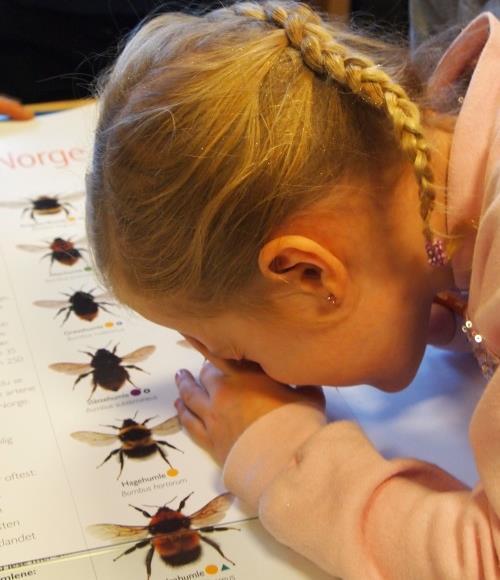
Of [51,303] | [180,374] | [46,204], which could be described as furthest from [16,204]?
[180,374]

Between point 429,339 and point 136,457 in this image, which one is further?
point 429,339

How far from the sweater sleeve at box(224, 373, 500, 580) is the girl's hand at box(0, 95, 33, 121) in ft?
1.87

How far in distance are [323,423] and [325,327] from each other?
0.07 metres

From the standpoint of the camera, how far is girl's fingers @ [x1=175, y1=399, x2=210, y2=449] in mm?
621

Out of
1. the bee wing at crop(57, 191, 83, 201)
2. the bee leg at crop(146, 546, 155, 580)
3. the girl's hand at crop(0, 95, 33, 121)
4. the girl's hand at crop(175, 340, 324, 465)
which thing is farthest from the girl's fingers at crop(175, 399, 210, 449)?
the girl's hand at crop(0, 95, 33, 121)

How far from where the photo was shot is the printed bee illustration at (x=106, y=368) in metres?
0.67

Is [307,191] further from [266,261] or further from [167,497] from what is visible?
[167,497]

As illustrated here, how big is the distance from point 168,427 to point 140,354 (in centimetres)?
9

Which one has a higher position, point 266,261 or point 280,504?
point 266,261

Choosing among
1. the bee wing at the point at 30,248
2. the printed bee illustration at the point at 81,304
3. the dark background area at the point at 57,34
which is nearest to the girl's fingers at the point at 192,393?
the printed bee illustration at the point at 81,304

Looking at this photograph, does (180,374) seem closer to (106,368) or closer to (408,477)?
(106,368)

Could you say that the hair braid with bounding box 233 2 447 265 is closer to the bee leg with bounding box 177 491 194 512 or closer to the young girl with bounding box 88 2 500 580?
the young girl with bounding box 88 2 500 580

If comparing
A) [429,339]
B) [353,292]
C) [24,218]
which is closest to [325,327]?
[353,292]

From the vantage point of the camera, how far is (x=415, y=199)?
Answer: 57cm
